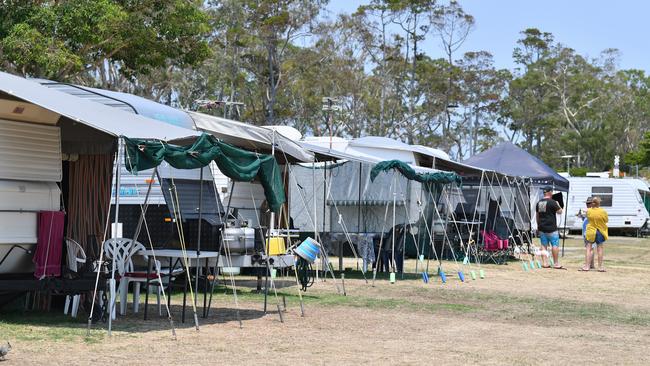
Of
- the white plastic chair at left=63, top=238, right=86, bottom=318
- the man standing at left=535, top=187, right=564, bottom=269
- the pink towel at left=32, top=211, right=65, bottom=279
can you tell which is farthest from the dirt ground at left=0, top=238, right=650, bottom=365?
the man standing at left=535, top=187, right=564, bottom=269

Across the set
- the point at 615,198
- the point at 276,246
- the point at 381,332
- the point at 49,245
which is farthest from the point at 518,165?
the point at 49,245

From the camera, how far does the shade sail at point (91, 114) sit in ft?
29.3

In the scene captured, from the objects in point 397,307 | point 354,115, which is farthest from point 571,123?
point 397,307

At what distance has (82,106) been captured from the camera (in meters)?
9.73

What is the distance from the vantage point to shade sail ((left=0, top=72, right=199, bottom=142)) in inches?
351

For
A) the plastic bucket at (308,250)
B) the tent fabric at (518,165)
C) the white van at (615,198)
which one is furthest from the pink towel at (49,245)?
the white van at (615,198)

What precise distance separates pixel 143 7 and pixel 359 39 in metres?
23.2

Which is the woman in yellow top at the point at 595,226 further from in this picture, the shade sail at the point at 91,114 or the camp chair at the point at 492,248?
the shade sail at the point at 91,114

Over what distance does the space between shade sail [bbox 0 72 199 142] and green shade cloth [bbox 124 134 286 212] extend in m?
0.22

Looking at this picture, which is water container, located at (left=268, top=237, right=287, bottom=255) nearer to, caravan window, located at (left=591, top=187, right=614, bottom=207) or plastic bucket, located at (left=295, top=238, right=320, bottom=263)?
plastic bucket, located at (left=295, top=238, right=320, bottom=263)

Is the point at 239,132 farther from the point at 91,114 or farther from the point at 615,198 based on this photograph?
the point at 615,198

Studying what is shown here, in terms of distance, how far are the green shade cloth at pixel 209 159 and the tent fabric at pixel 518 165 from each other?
12.8 metres

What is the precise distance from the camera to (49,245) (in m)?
10.0

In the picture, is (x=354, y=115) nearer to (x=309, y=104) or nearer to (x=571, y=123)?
(x=309, y=104)
